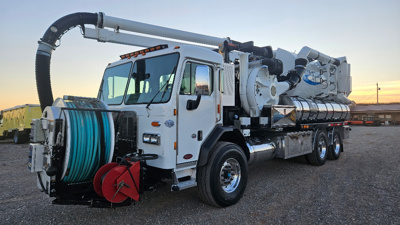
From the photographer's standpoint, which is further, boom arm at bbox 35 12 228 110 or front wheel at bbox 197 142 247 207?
boom arm at bbox 35 12 228 110

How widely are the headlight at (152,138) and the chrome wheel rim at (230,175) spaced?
4.45ft

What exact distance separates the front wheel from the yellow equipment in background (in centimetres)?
1624

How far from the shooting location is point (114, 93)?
5219 mm

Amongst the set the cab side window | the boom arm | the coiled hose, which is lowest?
the coiled hose

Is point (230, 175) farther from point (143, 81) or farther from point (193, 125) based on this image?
point (143, 81)

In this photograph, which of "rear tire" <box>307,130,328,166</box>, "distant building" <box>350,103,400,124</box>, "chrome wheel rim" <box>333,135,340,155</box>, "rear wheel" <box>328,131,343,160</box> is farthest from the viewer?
"distant building" <box>350,103,400,124</box>

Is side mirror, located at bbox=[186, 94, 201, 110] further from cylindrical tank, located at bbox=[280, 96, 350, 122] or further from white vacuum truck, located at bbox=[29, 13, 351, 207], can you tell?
cylindrical tank, located at bbox=[280, 96, 350, 122]

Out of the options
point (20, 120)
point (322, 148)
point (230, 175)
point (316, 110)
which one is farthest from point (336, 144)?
point (20, 120)

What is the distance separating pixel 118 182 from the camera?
11.9ft

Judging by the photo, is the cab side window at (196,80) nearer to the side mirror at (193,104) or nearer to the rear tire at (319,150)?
the side mirror at (193,104)

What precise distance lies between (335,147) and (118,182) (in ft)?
27.4

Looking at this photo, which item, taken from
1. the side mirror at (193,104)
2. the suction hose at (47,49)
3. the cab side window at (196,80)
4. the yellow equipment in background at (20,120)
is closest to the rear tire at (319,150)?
the cab side window at (196,80)

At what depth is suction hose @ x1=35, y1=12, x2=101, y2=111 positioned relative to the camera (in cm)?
739

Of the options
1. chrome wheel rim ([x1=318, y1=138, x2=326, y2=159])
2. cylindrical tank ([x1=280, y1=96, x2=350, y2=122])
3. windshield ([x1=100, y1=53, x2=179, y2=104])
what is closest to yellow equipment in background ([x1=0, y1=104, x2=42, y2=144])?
windshield ([x1=100, y1=53, x2=179, y2=104])
